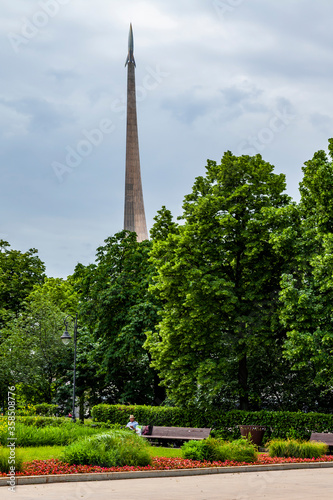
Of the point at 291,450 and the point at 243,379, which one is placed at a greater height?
the point at 243,379

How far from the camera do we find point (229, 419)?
2556cm

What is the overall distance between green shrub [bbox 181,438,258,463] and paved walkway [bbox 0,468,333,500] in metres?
1.70

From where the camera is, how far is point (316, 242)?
24.3 m

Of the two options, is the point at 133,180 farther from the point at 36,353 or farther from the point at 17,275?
the point at 36,353

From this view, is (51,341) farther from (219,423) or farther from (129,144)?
(129,144)

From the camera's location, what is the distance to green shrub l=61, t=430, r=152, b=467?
46.1ft

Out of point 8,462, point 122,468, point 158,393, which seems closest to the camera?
point 8,462

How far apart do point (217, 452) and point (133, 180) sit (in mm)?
64749

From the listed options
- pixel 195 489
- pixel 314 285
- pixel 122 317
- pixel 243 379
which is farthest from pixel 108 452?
pixel 122 317

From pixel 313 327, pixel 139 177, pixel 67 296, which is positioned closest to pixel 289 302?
pixel 313 327

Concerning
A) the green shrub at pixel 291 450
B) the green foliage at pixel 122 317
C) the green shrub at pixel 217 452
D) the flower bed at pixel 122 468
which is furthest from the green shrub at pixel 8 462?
the green foliage at pixel 122 317

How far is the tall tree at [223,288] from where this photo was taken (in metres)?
25.4

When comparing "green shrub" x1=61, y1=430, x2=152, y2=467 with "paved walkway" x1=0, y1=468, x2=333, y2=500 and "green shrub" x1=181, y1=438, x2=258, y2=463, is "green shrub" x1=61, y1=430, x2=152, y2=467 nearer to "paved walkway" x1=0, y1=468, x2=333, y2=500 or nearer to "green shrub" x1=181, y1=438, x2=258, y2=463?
"paved walkway" x1=0, y1=468, x2=333, y2=500

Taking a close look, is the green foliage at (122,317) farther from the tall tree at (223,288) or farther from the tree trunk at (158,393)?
the tall tree at (223,288)
